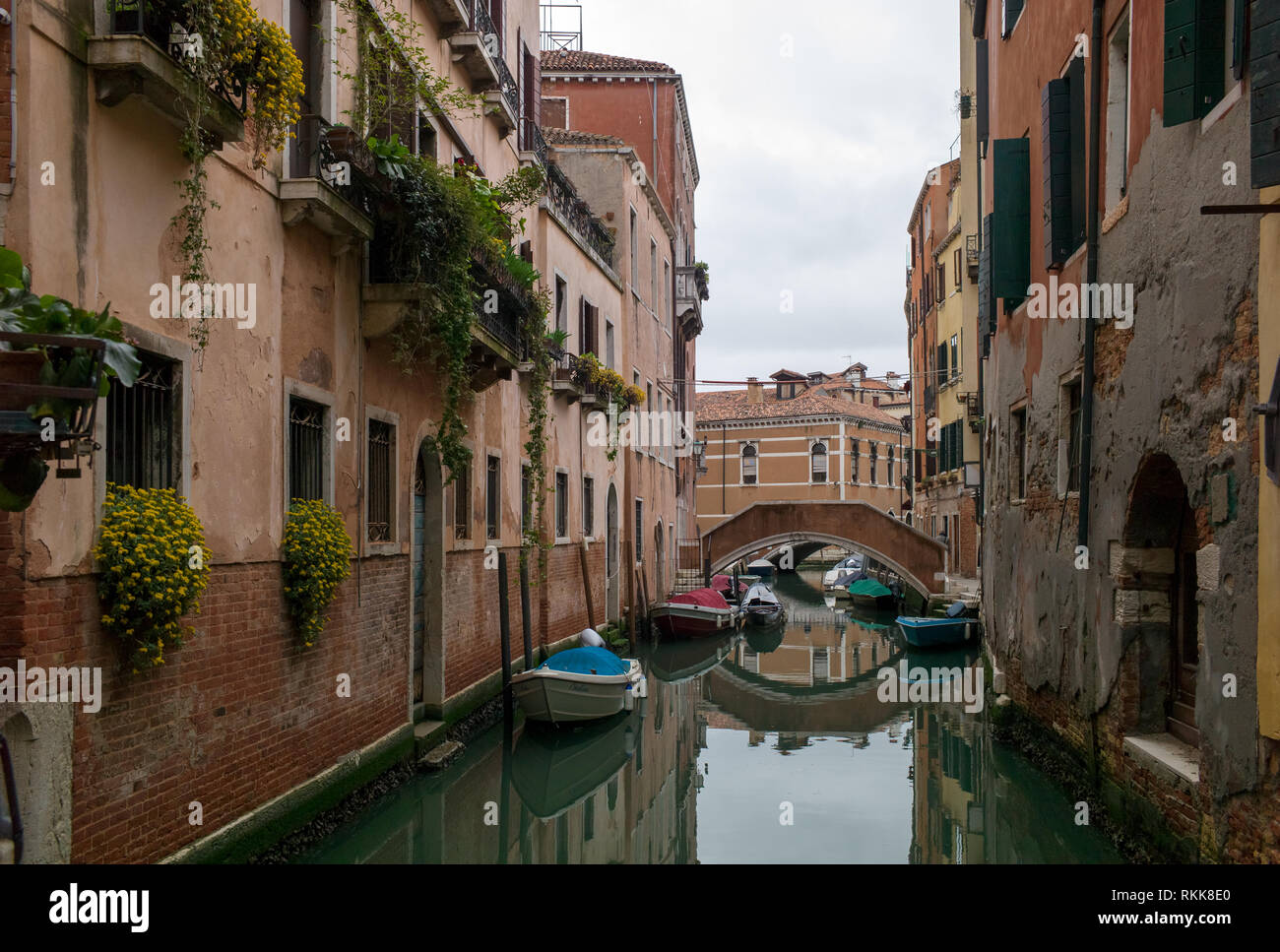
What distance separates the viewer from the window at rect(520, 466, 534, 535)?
13.1 metres

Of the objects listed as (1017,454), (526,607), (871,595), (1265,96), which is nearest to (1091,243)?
(1265,96)

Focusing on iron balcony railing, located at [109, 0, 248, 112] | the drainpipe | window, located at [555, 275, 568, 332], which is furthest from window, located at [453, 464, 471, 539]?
iron balcony railing, located at [109, 0, 248, 112]

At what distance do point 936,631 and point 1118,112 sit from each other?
12658mm

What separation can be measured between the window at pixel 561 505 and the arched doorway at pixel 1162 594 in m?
9.10

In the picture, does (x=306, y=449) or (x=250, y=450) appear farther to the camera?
(x=306, y=449)

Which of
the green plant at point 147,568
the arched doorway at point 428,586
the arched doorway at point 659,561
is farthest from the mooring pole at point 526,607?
the arched doorway at point 659,561

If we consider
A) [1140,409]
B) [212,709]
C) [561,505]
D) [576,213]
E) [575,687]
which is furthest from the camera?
[576,213]

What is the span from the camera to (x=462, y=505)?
35.3 ft

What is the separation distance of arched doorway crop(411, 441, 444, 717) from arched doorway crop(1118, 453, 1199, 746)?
5.71 m

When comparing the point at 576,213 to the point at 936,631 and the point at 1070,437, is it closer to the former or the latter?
the point at 1070,437

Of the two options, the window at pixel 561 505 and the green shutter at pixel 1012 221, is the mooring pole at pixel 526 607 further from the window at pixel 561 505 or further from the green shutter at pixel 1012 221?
the green shutter at pixel 1012 221

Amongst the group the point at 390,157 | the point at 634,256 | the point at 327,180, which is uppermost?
the point at 634,256
